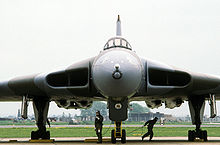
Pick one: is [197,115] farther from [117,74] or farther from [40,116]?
[40,116]

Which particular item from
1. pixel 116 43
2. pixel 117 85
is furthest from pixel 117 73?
pixel 116 43

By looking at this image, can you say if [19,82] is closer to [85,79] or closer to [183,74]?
[85,79]

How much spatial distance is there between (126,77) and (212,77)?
5.12 meters

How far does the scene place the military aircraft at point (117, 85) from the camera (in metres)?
10.4

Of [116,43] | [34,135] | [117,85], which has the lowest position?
[34,135]

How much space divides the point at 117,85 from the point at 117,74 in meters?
0.38

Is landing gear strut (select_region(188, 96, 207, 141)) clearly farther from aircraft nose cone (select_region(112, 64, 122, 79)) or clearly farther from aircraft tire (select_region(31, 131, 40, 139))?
aircraft tire (select_region(31, 131, 40, 139))

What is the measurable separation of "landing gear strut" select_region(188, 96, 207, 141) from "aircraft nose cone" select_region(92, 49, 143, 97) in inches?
206

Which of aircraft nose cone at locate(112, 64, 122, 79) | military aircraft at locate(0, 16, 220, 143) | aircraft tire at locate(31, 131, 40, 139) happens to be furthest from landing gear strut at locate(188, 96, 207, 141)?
aircraft tire at locate(31, 131, 40, 139)

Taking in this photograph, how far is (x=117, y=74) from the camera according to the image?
982cm

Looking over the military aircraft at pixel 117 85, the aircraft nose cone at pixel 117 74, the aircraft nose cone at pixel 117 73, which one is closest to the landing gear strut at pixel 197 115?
the military aircraft at pixel 117 85

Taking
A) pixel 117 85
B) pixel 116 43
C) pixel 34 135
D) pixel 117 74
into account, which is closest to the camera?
pixel 117 74

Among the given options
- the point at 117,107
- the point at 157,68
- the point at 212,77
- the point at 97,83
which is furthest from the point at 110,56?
the point at 212,77

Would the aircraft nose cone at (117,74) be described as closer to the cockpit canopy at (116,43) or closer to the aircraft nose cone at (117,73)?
the aircraft nose cone at (117,73)
